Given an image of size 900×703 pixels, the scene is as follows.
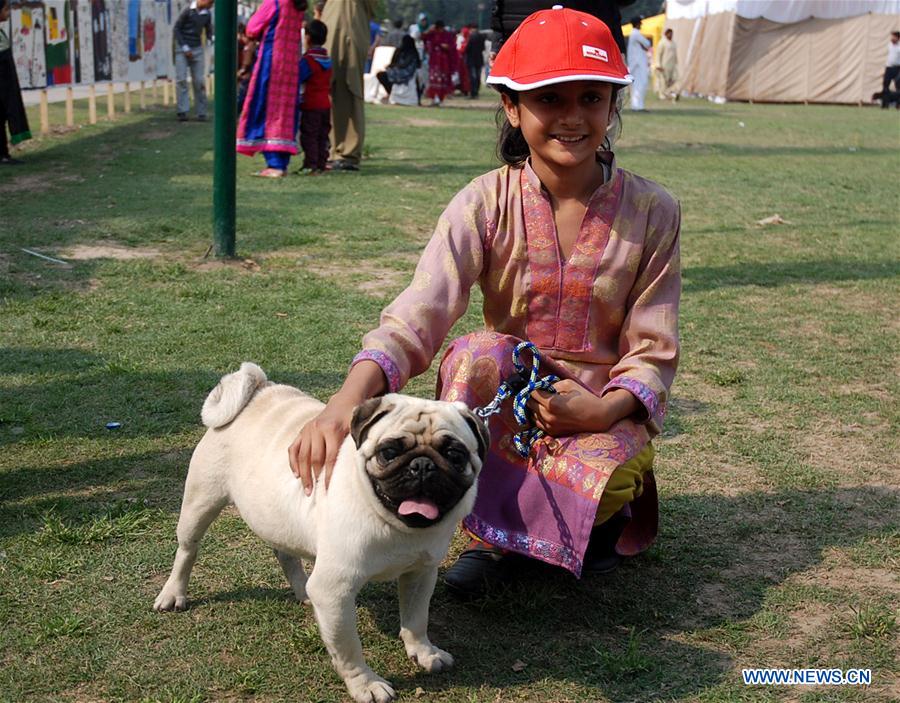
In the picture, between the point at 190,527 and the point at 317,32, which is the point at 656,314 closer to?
the point at 190,527

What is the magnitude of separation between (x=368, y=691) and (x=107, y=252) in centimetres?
570

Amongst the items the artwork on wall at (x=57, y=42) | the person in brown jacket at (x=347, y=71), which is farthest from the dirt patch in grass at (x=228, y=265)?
the artwork on wall at (x=57, y=42)

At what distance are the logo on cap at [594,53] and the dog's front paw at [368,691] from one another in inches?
69.5

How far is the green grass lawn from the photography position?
9.39 ft

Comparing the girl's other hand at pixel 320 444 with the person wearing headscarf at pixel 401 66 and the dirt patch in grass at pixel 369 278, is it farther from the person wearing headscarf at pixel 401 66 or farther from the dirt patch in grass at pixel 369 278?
the person wearing headscarf at pixel 401 66

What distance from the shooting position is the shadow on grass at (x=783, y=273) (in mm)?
7512

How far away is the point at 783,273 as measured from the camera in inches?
309

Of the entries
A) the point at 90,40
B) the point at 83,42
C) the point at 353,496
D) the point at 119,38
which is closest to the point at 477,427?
the point at 353,496

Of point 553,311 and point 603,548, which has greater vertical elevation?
point 553,311

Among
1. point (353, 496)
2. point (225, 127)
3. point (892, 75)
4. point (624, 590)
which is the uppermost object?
point (892, 75)

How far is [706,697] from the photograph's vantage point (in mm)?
2719

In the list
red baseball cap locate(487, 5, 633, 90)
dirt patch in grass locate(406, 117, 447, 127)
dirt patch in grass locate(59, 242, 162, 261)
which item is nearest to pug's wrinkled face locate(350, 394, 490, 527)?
red baseball cap locate(487, 5, 633, 90)

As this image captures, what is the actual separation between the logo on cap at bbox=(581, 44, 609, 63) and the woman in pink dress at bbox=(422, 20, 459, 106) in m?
24.5

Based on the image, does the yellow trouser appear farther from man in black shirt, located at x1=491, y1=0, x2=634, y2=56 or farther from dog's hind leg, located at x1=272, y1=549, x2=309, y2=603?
man in black shirt, located at x1=491, y1=0, x2=634, y2=56
